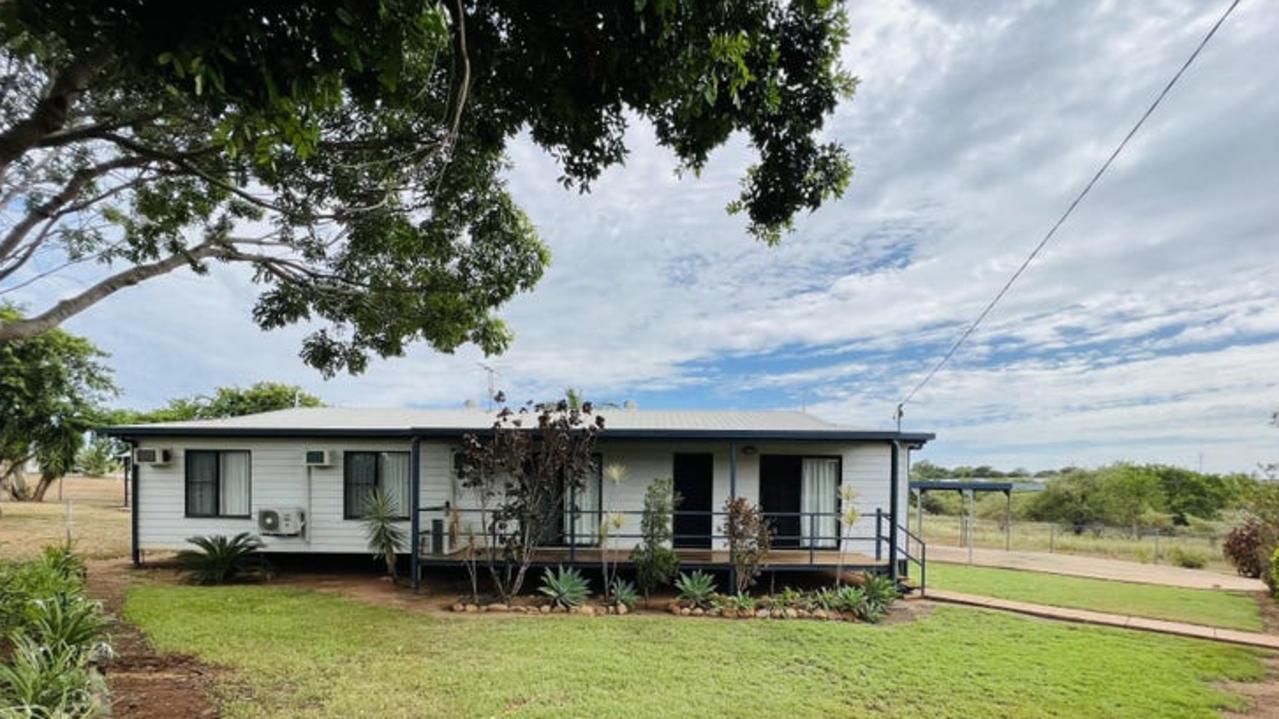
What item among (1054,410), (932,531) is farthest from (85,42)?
(932,531)

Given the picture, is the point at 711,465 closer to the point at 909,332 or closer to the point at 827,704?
the point at 827,704

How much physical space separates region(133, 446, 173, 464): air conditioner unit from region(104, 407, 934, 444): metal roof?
33cm

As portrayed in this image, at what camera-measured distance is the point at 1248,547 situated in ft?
47.9

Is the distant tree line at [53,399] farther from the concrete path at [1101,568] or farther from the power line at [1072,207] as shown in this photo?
the concrete path at [1101,568]

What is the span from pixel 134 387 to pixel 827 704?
29.2 m

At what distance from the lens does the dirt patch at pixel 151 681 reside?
5.22 m

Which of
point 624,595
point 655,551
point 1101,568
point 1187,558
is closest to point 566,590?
point 624,595

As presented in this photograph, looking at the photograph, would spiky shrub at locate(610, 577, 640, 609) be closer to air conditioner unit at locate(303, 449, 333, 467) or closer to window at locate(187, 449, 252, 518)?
air conditioner unit at locate(303, 449, 333, 467)

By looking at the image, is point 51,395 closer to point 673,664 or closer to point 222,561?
point 222,561

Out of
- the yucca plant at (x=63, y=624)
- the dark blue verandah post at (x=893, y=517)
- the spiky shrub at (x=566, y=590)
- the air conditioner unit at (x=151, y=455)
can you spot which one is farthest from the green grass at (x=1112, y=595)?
the air conditioner unit at (x=151, y=455)

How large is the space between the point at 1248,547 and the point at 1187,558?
3261 millimetres

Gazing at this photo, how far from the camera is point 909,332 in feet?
67.2

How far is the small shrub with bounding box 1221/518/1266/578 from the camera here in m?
14.2

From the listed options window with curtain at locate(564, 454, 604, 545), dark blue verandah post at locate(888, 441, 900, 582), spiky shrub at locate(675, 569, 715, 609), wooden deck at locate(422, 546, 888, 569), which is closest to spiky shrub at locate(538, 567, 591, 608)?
wooden deck at locate(422, 546, 888, 569)
